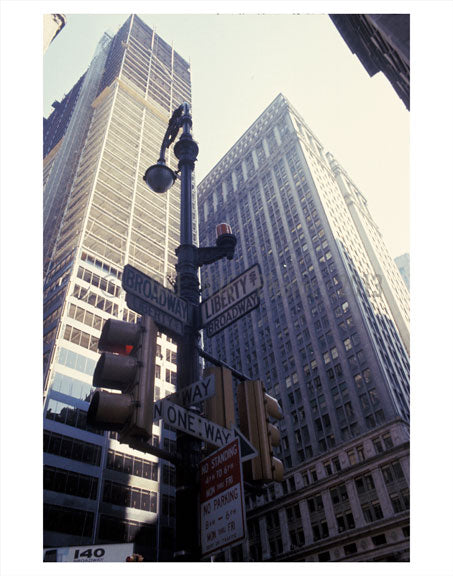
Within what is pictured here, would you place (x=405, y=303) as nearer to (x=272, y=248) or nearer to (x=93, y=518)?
(x=272, y=248)

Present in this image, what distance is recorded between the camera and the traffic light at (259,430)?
4.83m

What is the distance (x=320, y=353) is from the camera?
66875 mm

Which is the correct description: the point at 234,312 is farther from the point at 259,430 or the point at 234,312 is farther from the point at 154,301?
the point at 259,430

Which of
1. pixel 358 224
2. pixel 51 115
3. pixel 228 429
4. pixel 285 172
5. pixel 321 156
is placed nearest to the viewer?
pixel 228 429

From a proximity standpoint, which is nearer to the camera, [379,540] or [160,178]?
[160,178]

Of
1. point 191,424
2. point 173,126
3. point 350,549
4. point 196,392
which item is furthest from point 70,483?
point 191,424

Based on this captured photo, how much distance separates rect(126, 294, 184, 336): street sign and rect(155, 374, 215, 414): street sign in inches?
33.5

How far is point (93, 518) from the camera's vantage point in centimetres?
3847

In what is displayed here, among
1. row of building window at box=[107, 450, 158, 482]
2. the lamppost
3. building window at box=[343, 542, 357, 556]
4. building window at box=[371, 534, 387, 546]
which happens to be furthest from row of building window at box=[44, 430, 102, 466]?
the lamppost

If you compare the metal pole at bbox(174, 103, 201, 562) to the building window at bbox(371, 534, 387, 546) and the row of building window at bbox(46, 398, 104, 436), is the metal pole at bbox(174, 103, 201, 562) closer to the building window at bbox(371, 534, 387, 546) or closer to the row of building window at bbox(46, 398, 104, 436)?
the row of building window at bbox(46, 398, 104, 436)

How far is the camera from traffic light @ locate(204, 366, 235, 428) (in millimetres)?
4918

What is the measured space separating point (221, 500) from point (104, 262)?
5820 centimetres

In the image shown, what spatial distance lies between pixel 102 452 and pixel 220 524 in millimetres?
42118
